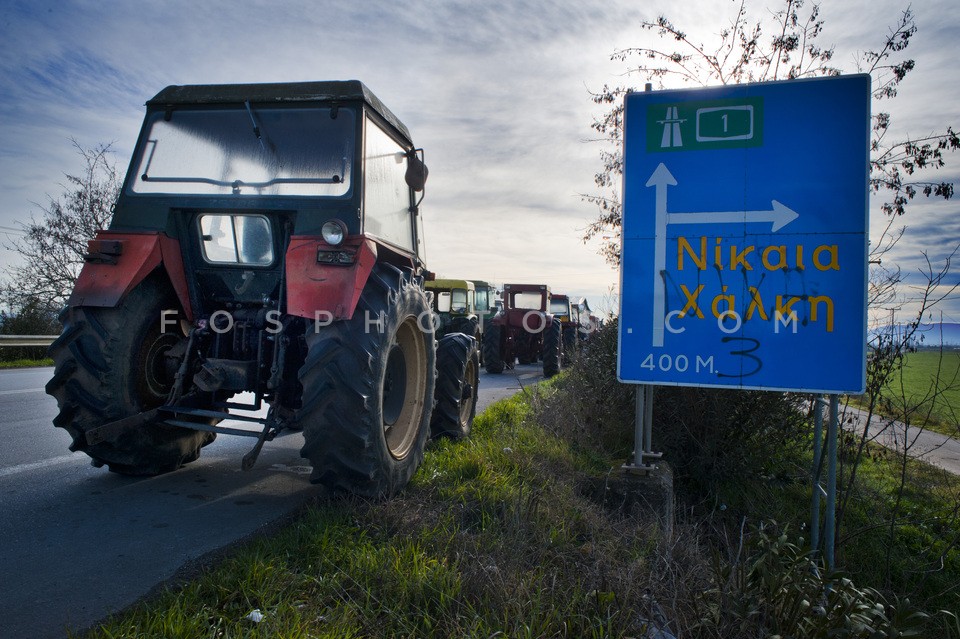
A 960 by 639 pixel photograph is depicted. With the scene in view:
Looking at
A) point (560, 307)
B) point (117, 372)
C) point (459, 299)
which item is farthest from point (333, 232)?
point (560, 307)

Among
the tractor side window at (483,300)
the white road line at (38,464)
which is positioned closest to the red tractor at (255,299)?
the white road line at (38,464)

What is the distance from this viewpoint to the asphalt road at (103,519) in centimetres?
247

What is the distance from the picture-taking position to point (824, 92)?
357 cm

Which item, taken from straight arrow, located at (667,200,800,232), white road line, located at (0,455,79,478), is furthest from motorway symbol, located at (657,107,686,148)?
white road line, located at (0,455,79,478)

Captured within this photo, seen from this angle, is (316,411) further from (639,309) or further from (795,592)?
(795,592)

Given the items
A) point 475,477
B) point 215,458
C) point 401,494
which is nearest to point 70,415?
point 215,458

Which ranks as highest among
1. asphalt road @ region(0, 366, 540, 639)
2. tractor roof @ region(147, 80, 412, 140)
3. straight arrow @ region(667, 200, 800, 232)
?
tractor roof @ region(147, 80, 412, 140)

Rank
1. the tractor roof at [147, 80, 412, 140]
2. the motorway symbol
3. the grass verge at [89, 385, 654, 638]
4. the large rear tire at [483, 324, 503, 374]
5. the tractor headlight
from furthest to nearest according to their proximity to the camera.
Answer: the large rear tire at [483, 324, 503, 374] → the tractor roof at [147, 80, 412, 140] → the motorway symbol → the tractor headlight → the grass verge at [89, 385, 654, 638]

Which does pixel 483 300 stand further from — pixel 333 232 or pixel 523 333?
pixel 333 232

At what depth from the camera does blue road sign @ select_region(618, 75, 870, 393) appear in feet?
11.4

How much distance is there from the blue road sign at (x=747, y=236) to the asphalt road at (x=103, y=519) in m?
2.45

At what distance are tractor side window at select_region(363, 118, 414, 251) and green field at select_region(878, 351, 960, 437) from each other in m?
3.52

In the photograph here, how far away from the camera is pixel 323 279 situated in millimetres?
3582

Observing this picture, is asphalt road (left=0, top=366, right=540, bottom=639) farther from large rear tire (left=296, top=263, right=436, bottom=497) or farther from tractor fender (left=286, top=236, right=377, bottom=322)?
tractor fender (left=286, top=236, right=377, bottom=322)
